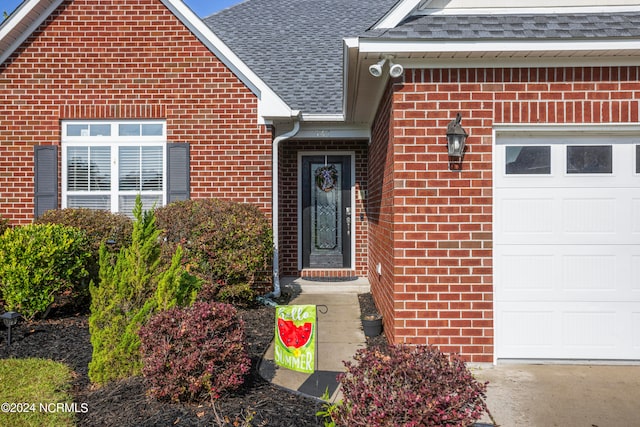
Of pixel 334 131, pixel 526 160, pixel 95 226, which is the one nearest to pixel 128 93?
pixel 95 226

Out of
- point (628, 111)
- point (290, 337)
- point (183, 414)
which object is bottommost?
point (183, 414)

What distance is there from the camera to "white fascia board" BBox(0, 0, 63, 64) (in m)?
7.54

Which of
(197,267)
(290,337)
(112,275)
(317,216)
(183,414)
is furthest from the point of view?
(317,216)

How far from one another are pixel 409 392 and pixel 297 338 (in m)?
1.37

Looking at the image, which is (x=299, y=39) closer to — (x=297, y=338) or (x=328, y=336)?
(x=328, y=336)

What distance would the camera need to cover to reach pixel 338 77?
33.3 feet

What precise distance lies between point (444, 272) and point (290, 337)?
73.9 inches

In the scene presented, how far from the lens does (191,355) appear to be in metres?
3.61

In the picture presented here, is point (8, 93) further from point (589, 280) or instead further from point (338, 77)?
point (589, 280)

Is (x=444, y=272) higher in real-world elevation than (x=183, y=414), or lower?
higher

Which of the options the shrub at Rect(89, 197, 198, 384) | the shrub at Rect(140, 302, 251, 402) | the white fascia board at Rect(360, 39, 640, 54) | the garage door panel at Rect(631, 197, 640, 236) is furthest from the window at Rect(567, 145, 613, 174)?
the shrub at Rect(89, 197, 198, 384)

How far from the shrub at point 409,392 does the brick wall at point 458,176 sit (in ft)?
6.52

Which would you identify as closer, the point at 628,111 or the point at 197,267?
the point at 628,111

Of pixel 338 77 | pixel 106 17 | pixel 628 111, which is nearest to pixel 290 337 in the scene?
pixel 628 111
